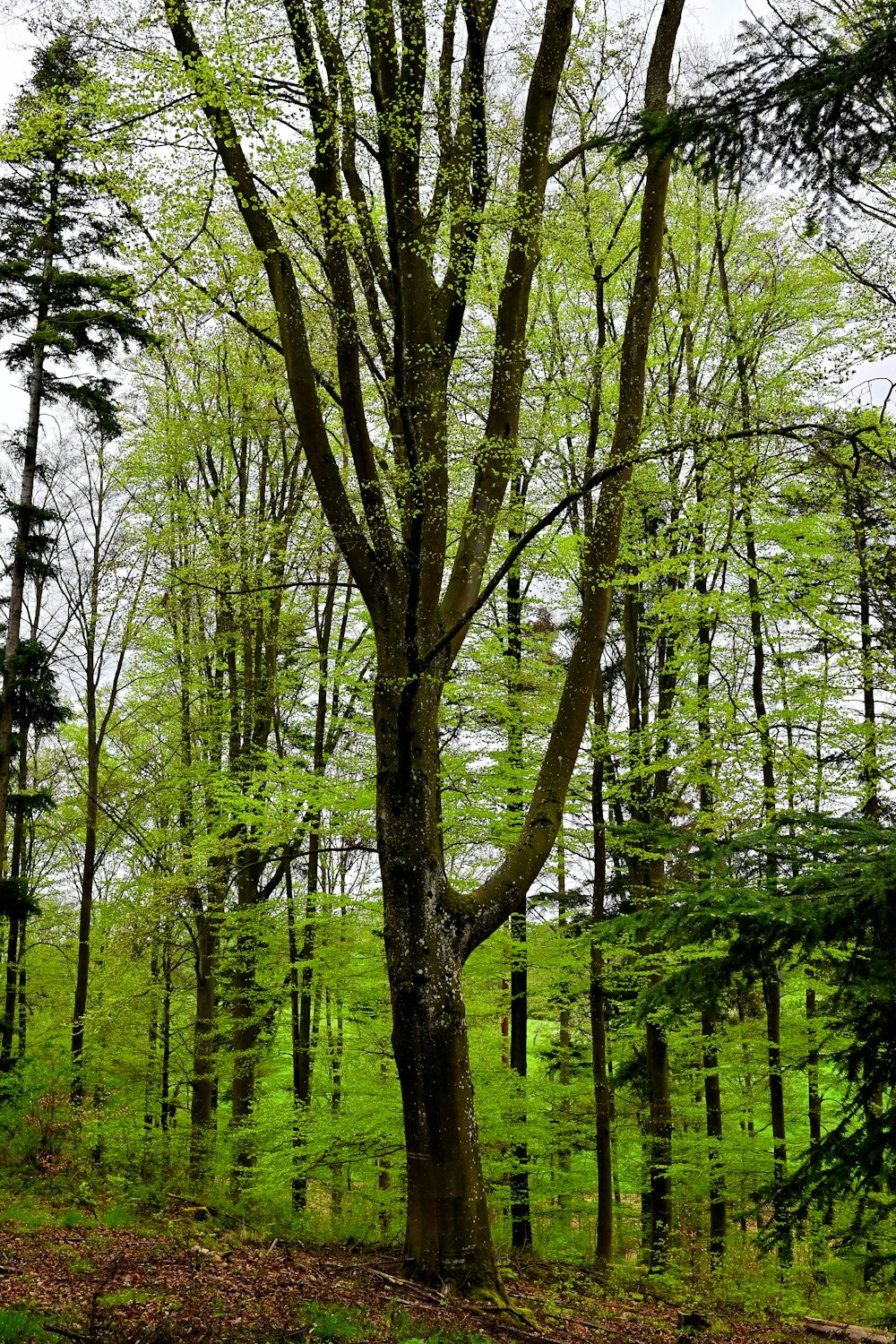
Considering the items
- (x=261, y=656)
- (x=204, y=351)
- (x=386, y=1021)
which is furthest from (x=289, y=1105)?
(x=204, y=351)

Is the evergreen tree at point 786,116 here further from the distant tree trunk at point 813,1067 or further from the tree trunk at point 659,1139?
the tree trunk at point 659,1139

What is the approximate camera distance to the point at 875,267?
835cm

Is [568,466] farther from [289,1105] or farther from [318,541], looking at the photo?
[289,1105]

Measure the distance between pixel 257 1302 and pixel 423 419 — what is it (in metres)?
5.76

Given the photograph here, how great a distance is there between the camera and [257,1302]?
4711 mm

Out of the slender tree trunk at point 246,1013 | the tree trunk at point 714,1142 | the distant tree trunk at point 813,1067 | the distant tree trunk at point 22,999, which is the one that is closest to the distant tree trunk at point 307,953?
the slender tree trunk at point 246,1013

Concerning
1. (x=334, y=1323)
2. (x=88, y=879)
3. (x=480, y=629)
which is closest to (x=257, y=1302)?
(x=334, y=1323)

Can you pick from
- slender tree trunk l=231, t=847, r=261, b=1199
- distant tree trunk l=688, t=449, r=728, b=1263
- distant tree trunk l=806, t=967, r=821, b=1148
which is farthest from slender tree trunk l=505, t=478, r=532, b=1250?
slender tree trunk l=231, t=847, r=261, b=1199

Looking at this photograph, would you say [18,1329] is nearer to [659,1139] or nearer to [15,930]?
[659,1139]

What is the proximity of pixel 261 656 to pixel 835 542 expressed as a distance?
26.7 ft

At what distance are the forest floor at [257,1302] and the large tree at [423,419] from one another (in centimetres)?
53

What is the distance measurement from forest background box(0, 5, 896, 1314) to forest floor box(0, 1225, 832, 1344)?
4.38 feet

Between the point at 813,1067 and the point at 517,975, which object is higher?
the point at 517,975

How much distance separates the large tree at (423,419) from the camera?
18.5 ft
